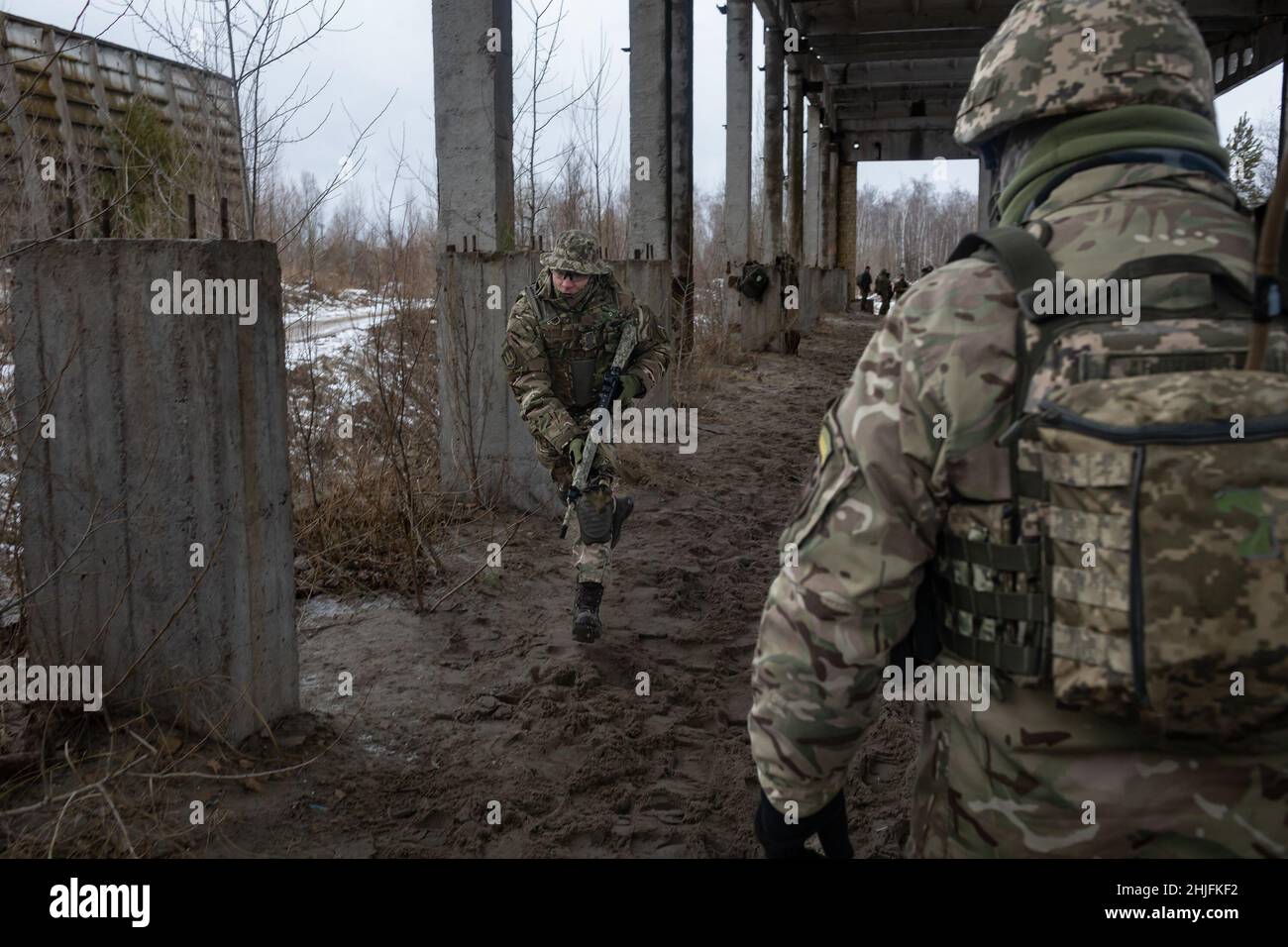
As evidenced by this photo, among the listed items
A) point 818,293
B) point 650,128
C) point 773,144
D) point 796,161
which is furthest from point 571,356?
point 818,293

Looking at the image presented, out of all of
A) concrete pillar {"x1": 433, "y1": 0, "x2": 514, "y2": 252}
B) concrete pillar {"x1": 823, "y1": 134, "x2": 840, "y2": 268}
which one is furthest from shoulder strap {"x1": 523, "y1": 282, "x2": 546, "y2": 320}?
concrete pillar {"x1": 823, "y1": 134, "x2": 840, "y2": 268}

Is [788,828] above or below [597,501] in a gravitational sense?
below

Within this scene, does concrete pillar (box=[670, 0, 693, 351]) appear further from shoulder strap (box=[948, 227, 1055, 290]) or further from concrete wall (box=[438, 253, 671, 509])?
shoulder strap (box=[948, 227, 1055, 290])

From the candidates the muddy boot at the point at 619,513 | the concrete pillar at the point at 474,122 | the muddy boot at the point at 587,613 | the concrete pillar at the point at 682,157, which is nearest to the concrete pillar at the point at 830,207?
the concrete pillar at the point at 682,157

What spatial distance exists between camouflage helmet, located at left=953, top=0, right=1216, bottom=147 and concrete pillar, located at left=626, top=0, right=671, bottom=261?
8828 mm

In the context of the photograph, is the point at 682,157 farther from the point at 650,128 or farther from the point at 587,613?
the point at 587,613

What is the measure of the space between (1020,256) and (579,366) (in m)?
3.81

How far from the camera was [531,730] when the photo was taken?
388 centimetres

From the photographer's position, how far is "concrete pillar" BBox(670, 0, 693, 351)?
1168 centimetres

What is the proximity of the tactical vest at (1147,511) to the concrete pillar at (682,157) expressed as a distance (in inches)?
388

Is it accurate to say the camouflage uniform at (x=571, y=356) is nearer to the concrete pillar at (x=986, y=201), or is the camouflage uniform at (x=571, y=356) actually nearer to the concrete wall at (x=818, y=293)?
the concrete pillar at (x=986, y=201)

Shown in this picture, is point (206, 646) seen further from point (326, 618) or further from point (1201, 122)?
point (1201, 122)
